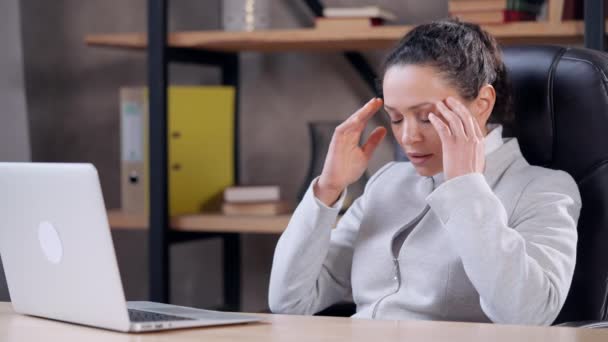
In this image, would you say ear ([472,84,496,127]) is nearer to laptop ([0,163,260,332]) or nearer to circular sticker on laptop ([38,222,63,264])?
laptop ([0,163,260,332])

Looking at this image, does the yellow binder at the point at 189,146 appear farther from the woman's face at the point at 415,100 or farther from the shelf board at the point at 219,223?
the woman's face at the point at 415,100

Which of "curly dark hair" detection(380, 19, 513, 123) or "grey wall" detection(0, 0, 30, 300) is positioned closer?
"curly dark hair" detection(380, 19, 513, 123)

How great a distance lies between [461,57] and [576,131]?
0.92 feet

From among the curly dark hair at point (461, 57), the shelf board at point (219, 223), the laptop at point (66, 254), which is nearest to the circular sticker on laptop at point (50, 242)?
the laptop at point (66, 254)

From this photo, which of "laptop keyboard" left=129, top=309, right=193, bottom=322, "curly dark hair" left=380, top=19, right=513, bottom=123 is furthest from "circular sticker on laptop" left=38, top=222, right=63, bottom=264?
"curly dark hair" left=380, top=19, right=513, bottom=123

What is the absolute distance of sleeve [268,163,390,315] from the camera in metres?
1.76

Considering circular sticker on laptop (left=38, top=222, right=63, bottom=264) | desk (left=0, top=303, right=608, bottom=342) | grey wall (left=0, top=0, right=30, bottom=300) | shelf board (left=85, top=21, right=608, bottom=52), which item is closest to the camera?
desk (left=0, top=303, right=608, bottom=342)

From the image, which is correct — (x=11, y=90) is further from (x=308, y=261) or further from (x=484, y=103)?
(x=484, y=103)

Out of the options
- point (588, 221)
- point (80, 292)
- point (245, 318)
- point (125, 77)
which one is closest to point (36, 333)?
point (80, 292)

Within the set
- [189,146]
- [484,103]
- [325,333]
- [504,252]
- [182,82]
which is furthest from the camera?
[182,82]

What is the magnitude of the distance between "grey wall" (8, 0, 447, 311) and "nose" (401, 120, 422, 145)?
4.69ft

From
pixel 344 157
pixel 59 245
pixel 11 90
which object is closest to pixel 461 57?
pixel 344 157

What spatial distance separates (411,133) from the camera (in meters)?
1.68

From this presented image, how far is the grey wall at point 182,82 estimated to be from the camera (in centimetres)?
323
